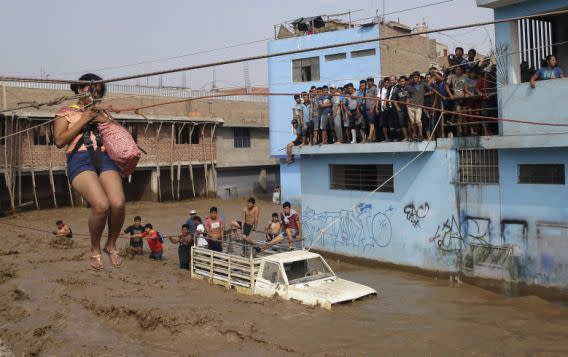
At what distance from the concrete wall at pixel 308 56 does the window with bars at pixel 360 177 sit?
33.7 ft

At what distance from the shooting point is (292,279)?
12070 millimetres

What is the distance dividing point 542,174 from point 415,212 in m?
3.50

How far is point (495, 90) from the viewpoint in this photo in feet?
43.5

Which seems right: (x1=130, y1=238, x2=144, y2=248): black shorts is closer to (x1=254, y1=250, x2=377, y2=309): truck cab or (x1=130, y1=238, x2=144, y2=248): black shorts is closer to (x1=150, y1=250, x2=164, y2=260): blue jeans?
(x1=150, y1=250, x2=164, y2=260): blue jeans

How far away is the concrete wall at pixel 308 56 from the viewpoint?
2705cm

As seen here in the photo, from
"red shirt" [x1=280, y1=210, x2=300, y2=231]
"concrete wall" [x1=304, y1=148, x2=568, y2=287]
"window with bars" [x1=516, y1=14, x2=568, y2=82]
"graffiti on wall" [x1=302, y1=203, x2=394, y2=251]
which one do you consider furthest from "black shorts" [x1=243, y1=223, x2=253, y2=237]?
"window with bars" [x1=516, y1=14, x2=568, y2=82]

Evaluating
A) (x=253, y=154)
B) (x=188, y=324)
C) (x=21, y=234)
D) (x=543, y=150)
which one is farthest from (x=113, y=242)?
(x=253, y=154)

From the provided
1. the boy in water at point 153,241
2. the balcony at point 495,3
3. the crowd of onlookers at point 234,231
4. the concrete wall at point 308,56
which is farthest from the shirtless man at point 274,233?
the concrete wall at point 308,56

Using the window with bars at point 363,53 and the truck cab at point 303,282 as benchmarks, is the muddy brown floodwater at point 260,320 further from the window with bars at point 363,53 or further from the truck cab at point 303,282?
the window with bars at point 363,53

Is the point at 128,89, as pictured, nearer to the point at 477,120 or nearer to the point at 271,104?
the point at 271,104

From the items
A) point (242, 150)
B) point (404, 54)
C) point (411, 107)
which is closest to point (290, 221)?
point (411, 107)

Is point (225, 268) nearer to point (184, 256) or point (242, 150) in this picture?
point (184, 256)

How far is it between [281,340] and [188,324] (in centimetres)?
201

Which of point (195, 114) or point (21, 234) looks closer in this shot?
point (21, 234)
